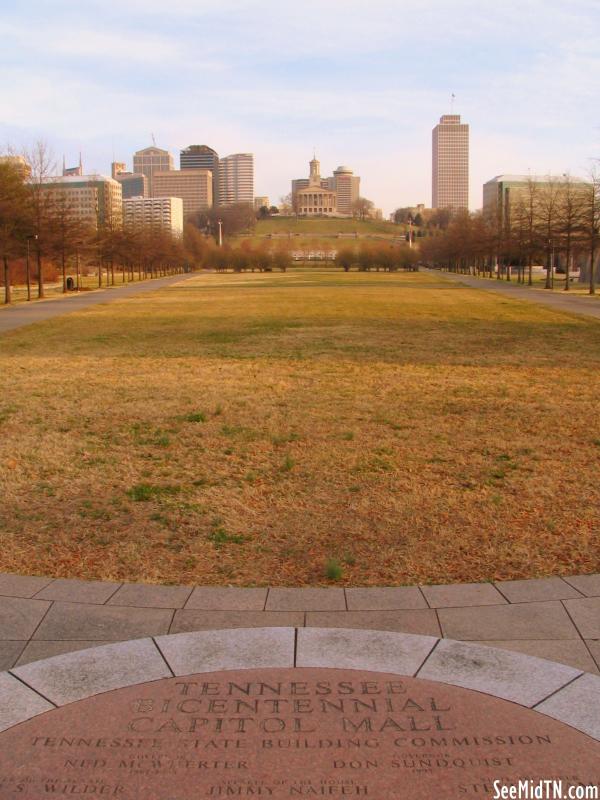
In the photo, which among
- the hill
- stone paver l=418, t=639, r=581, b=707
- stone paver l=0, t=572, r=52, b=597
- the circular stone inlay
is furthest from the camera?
the hill

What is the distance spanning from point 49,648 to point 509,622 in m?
2.22

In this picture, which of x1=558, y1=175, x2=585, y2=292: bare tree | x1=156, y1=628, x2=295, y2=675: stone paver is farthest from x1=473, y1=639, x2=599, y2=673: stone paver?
x1=558, y1=175, x2=585, y2=292: bare tree

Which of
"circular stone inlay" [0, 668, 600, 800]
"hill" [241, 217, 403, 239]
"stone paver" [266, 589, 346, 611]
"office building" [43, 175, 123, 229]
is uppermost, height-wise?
"hill" [241, 217, 403, 239]

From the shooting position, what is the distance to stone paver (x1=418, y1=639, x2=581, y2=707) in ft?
11.4

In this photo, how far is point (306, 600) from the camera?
4.46 metres

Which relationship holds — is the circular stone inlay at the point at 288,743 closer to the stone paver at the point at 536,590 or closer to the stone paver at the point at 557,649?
the stone paver at the point at 557,649

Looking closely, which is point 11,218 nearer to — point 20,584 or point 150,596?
point 20,584

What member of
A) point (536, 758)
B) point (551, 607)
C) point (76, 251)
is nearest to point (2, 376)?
point (551, 607)

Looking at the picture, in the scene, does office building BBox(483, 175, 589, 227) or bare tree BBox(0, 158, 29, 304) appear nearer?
bare tree BBox(0, 158, 29, 304)

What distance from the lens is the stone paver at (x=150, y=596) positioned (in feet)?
14.6

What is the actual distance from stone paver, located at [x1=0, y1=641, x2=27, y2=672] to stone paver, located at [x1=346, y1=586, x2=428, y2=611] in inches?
63.8

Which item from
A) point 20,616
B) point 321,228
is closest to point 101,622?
point 20,616

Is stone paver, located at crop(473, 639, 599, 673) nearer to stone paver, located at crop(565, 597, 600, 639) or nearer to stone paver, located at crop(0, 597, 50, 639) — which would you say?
stone paver, located at crop(565, 597, 600, 639)

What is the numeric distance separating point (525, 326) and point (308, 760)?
2094 cm
